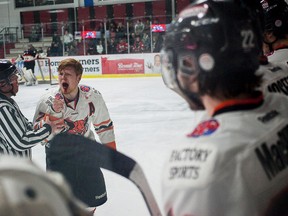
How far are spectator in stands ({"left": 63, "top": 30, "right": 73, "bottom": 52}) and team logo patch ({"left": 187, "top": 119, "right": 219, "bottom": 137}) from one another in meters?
6.86

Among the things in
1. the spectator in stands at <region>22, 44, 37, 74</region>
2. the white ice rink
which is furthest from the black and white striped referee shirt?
the spectator in stands at <region>22, 44, 37, 74</region>

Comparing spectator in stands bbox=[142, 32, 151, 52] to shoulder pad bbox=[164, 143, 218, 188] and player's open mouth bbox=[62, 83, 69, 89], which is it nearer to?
player's open mouth bbox=[62, 83, 69, 89]

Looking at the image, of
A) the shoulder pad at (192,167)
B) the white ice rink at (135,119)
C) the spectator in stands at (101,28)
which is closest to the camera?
the shoulder pad at (192,167)

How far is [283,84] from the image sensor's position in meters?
0.92

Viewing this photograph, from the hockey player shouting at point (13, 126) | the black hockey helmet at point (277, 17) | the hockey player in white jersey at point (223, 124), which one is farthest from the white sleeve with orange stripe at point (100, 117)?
the hockey player in white jersey at point (223, 124)

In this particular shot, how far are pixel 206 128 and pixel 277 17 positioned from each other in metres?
0.90

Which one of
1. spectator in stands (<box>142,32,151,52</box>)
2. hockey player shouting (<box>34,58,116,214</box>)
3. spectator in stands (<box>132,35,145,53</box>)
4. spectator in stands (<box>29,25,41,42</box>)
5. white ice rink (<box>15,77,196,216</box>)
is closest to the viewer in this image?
hockey player shouting (<box>34,58,116,214</box>)

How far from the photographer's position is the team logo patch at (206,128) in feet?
1.58

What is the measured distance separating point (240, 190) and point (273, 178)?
0.08 meters

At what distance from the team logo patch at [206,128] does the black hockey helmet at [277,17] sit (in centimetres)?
83

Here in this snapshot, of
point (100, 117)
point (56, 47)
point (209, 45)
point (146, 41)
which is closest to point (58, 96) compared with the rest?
point (100, 117)

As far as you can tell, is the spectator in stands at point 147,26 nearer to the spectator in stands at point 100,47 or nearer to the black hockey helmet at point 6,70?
the spectator in stands at point 100,47

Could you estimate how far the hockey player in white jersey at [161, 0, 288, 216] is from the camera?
1.48 ft

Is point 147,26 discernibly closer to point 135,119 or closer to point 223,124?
point 135,119
